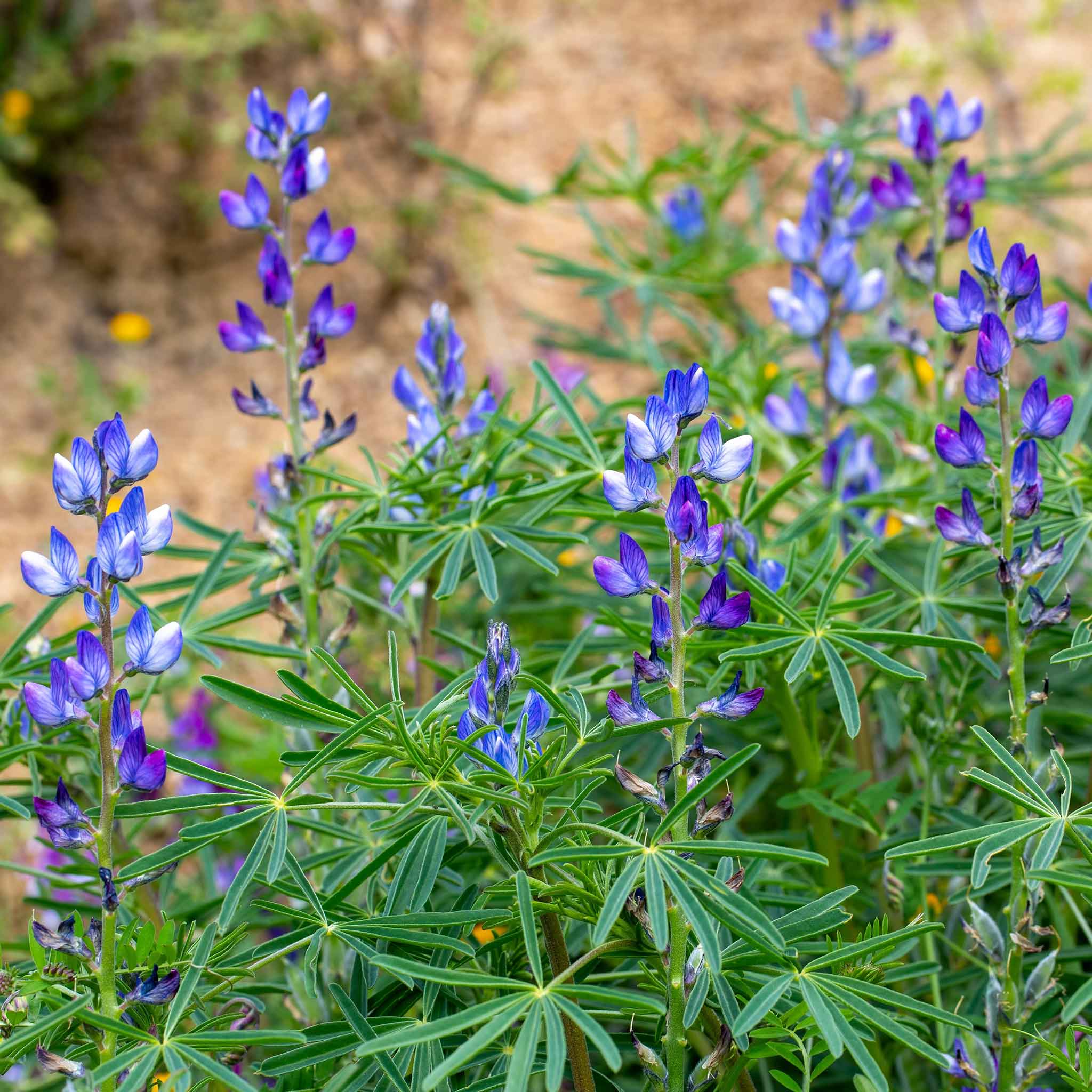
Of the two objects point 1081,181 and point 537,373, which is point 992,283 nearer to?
point 537,373

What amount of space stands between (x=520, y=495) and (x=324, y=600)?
581mm

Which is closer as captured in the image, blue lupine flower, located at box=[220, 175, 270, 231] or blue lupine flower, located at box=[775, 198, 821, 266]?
blue lupine flower, located at box=[220, 175, 270, 231]

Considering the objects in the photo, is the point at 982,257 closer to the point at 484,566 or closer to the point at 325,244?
the point at 484,566

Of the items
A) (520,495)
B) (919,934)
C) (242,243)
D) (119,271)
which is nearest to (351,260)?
(242,243)

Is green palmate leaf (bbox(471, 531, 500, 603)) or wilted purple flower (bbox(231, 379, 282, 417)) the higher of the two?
wilted purple flower (bbox(231, 379, 282, 417))

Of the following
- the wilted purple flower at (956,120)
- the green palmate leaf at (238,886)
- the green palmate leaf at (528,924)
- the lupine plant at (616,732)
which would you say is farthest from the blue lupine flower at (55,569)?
the wilted purple flower at (956,120)

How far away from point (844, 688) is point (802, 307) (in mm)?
880

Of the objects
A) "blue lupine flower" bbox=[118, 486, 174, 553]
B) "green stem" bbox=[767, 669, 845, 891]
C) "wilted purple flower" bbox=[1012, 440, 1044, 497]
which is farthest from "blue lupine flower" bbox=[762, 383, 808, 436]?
"blue lupine flower" bbox=[118, 486, 174, 553]

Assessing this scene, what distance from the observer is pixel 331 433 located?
1.66m

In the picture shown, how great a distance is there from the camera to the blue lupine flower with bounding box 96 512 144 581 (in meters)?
1.11

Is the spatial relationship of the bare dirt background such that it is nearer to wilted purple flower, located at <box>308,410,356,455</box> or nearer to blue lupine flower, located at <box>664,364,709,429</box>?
wilted purple flower, located at <box>308,410,356,455</box>

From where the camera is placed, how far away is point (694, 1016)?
3.59 feet

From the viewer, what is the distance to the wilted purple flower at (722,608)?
115cm

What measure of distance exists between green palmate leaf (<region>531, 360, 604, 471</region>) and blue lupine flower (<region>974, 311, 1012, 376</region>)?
538 millimetres
